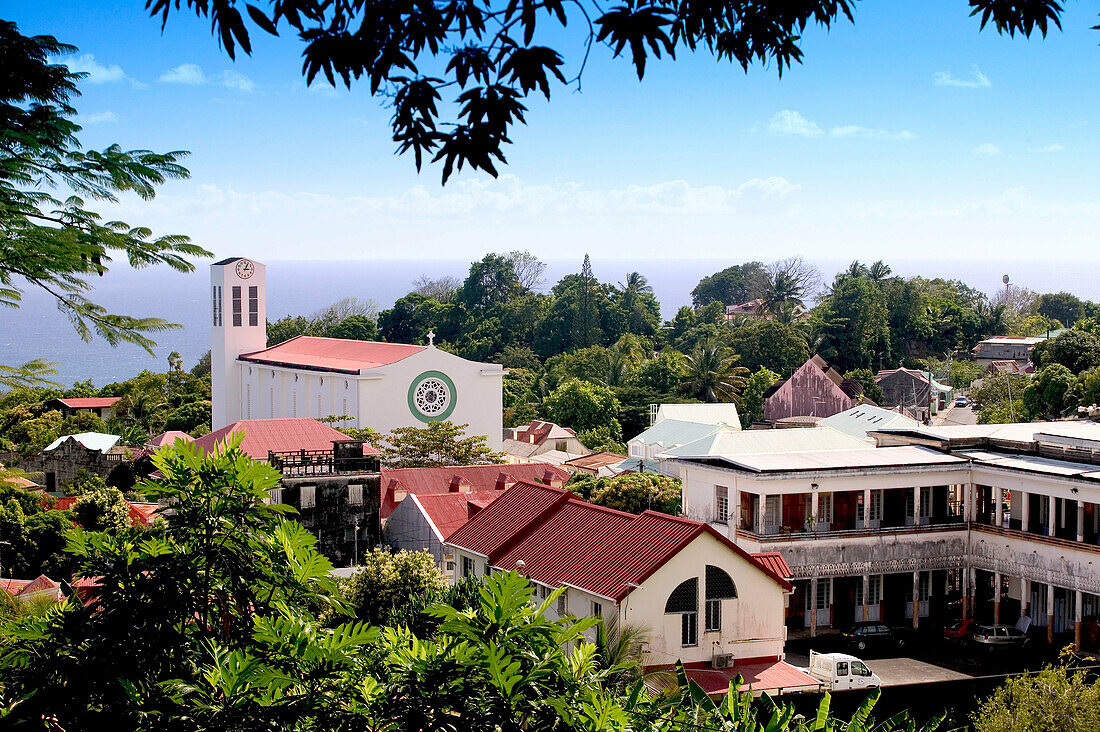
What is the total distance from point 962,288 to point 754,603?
9846cm

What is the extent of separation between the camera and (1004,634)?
989 inches

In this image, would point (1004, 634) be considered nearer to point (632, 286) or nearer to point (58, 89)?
point (58, 89)

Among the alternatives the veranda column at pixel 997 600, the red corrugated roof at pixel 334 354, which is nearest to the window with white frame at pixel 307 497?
the veranda column at pixel 997 600

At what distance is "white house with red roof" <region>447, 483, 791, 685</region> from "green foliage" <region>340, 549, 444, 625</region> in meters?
1.67

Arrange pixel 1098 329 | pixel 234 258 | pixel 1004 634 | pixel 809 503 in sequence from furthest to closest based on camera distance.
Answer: pixel 234 258 < pixel 1098 329 < pixel 809 503 < pixel 1004 634

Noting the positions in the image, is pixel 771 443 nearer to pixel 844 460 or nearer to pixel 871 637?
pixel 844 460

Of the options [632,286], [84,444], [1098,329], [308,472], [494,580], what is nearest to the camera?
[494,580]

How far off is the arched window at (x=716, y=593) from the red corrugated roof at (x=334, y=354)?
1344 inches

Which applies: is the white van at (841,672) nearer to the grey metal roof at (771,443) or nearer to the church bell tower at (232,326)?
the grey metal roof at (771,443)

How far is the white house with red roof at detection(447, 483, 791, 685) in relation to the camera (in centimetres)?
1984

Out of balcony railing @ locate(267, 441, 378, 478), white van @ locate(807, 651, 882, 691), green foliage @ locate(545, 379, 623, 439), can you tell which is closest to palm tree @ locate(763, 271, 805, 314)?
green foliage @ locate(545, 379, 623, 439)

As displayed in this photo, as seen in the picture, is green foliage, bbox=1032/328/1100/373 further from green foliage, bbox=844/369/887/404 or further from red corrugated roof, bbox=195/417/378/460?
red corrugated roof, bbox=195/417/378/460

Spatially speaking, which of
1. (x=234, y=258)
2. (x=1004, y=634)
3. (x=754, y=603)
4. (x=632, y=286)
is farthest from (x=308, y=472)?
(x=632, y=286)

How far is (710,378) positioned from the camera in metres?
68.0
